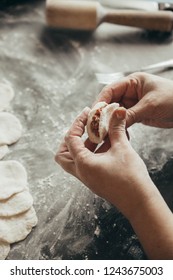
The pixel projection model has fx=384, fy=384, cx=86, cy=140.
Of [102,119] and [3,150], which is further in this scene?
[3,150]

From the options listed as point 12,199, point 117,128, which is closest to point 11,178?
point 12,199

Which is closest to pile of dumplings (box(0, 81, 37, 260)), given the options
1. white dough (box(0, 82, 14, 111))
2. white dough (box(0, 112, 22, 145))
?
white dough (box(0, 112, 22, 145))

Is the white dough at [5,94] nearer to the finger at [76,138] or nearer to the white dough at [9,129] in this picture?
the white dough at [9,129]

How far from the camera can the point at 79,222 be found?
1.23 metres

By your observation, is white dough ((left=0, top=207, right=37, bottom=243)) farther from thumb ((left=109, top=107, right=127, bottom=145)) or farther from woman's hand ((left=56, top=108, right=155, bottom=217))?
thumb ((left=109, top=107, right=127, bottom=145))

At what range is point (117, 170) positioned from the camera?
1.02m

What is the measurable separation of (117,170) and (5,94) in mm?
689

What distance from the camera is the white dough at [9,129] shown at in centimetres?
139

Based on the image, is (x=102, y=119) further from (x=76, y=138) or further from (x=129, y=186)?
(x=129, y=186)

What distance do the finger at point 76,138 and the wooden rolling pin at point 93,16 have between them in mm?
685

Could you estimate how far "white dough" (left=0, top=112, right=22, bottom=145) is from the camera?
1.39m

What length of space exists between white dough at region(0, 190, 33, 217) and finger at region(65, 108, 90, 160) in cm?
25

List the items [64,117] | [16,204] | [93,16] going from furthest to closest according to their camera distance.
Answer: [93,16]
[64,117]
[16,204]
